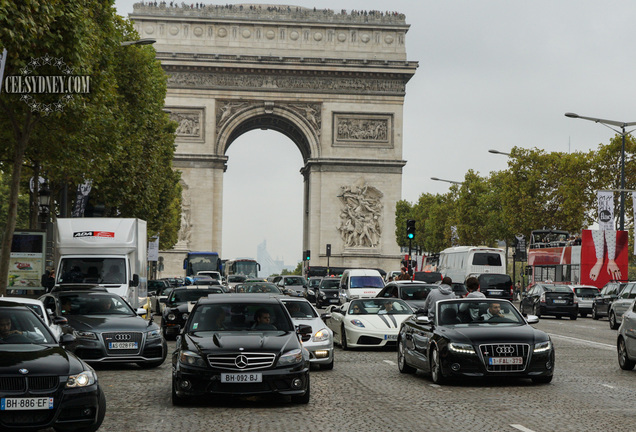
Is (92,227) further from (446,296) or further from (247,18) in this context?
(247,18)

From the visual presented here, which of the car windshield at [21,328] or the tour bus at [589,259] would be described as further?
the tour bus at [589,259]

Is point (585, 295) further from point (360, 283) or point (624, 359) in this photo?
point (624, 359)

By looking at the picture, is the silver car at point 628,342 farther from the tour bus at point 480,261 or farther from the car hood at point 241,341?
the tour bus at point 480,261

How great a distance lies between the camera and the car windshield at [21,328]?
35.4 feet

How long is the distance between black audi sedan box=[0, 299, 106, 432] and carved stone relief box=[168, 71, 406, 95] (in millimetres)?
59804

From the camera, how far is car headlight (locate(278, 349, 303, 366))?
12.0m

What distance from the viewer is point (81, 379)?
9.57 metres

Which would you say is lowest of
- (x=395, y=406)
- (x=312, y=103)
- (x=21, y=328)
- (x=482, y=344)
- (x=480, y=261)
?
(x=395, y=406)

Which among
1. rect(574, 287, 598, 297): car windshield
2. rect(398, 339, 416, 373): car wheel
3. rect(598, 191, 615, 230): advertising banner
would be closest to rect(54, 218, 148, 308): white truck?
rect(398, 339, 416, 373): car wheel

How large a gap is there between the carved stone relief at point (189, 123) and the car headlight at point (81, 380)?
2354 inches

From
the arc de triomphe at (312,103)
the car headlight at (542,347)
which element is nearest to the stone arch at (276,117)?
the arc de triomphe at (312,103)

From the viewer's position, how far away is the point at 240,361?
11938 mm

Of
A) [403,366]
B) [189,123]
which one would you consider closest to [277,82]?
[189,123]

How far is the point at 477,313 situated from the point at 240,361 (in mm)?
4782
